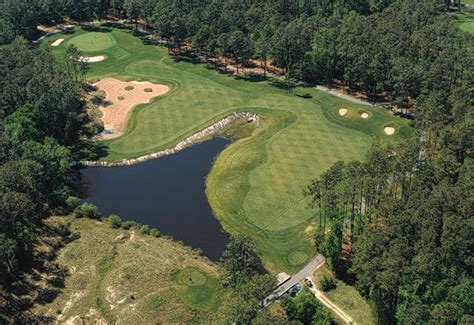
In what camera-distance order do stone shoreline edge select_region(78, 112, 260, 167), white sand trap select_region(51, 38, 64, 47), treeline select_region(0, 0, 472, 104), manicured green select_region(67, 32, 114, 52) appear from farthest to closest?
white sand trap select_region(51, 38, 64, 47), manicured green select_region(67, 32, 114, 52), treeline select_region(0, 0, 472, 104), stone shoreline edge select_region(78, 112, 260, 167)

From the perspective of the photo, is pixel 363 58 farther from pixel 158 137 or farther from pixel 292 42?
pixel 158 137

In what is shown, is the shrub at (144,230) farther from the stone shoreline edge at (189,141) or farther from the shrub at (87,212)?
the stone shoreline edge at (189,141)

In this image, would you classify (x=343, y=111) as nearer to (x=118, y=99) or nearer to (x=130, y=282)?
(x=118, y=99)

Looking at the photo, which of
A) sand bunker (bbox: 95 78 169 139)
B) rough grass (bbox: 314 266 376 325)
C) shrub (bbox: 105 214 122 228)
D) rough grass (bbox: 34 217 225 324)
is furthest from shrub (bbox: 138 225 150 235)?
sand bunker (bbox: 95 78 169 139)

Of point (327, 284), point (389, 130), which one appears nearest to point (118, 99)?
point (389, 130)

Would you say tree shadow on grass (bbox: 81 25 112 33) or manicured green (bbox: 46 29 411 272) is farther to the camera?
tree shadow on grass (bbox: 81 25 112 33)

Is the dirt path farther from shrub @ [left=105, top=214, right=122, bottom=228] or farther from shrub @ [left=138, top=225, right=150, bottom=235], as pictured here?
shrub @ [left=105, top=214, right=122, bottom=228]
